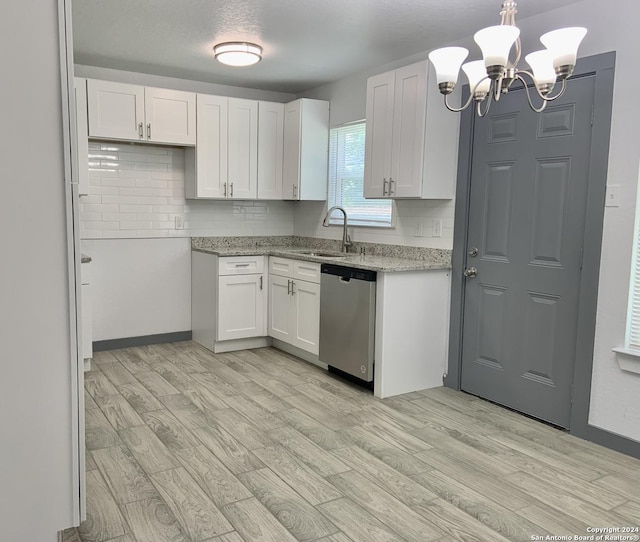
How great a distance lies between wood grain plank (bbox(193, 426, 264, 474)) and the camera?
2.65 meters

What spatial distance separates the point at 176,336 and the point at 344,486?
10.2 ft

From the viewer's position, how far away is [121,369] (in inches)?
167

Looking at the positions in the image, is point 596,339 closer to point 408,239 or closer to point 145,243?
point 408,239

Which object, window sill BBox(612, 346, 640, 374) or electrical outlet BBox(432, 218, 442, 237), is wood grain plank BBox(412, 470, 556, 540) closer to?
window sill BBox(612, 346, 640, 374)

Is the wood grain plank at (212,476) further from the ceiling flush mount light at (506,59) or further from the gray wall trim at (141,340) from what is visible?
the gray wall trim at (141,340)

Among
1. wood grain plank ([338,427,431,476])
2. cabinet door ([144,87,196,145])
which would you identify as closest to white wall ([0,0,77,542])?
wood grain plank ([338,427,431,476])

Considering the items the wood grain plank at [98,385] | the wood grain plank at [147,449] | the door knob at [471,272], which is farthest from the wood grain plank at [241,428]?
the door knob at [471,272]

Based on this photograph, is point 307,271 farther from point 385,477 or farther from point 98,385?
point 385,477

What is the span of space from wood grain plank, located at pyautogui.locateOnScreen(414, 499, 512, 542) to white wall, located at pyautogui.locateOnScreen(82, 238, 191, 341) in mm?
3447

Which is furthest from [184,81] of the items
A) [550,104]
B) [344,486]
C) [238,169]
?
[344,486]

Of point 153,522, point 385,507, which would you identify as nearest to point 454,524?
point 385,507

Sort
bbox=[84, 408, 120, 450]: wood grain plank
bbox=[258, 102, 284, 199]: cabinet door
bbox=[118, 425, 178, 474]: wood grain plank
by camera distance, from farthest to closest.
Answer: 1. bbox=[258, 102, 284, 199]: cabinet door
2. bbox=[84, 408, 120, 450]: wood grain plank
3. bbox=[118, 425, 178, 474]: wood grain plank

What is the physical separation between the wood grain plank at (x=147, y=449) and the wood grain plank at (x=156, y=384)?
591 millimetres

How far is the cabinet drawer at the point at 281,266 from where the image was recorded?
4586 mm
